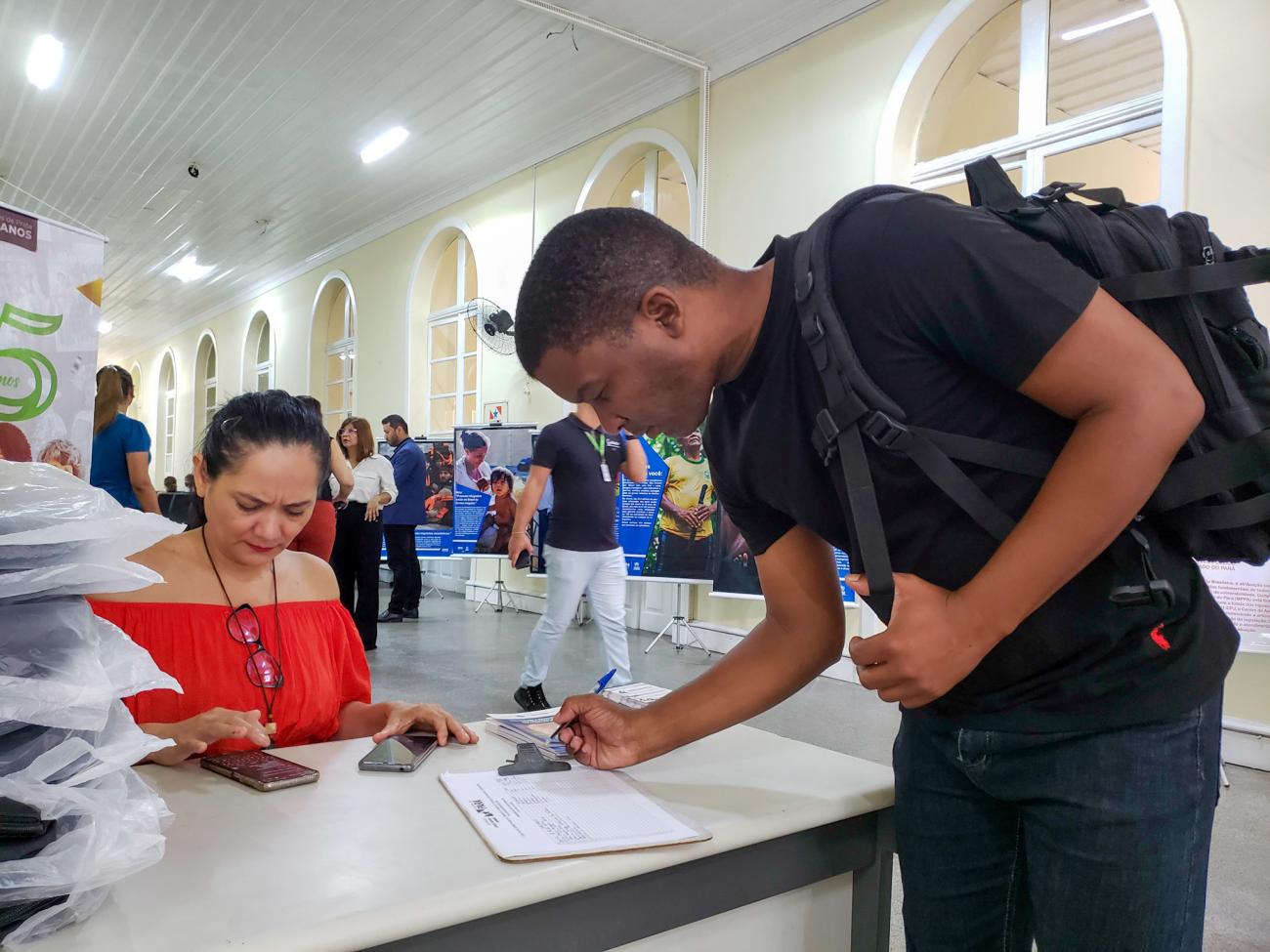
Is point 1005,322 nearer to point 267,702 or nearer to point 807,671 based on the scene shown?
point 807,671

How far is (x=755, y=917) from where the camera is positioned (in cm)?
101

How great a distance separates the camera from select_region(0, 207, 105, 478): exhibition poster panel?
7.48ft

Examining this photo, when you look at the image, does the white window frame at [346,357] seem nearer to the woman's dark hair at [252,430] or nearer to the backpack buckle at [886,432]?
the woman's dark hair at [252,430]

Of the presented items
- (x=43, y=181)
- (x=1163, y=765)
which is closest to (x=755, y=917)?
(x=1163, y=765)

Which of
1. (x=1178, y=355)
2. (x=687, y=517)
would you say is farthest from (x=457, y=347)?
(x=1178, y=355)

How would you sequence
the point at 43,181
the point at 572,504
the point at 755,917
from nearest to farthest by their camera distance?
the point at 755,917
the point at 572,504
the point at 43,181

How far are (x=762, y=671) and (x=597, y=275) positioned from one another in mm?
553

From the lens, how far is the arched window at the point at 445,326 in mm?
8586

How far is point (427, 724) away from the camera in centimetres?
132

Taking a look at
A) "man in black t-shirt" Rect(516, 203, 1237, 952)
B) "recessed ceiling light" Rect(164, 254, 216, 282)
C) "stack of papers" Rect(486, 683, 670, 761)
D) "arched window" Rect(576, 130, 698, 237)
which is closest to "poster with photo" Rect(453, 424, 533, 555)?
"arched window" Rect(576, 130, 698, 237)

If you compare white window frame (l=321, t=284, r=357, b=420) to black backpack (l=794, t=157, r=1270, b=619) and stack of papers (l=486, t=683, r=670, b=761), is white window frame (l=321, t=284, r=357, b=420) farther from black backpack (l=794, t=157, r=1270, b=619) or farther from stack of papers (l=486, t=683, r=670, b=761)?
black backpack (l=794, t=157, r=1270, b=619)

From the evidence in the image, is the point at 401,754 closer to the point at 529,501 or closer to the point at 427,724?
the point at 427,724

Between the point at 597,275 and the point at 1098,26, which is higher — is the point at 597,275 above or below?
below

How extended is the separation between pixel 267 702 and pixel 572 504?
2.42m
